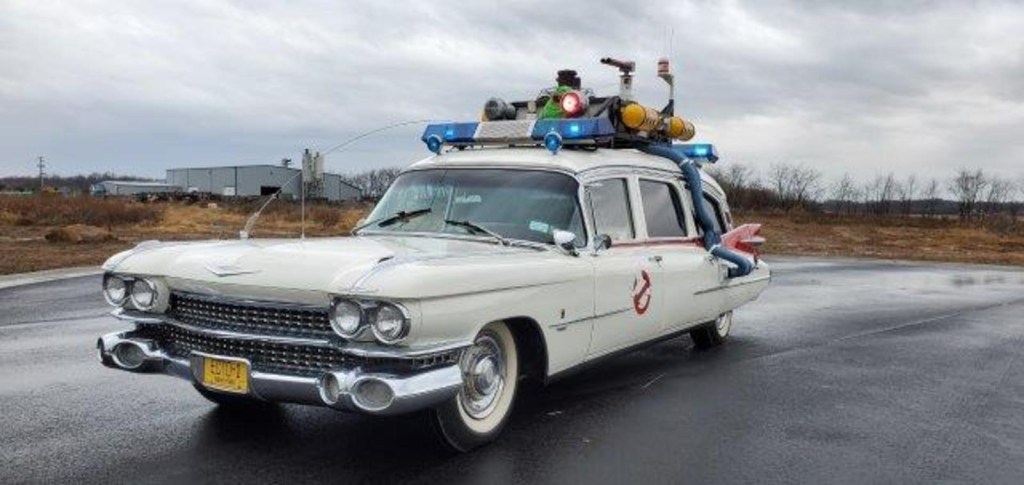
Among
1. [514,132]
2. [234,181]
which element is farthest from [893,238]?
[234,181]

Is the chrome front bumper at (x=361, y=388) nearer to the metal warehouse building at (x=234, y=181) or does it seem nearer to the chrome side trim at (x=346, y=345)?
the chrome side trim at (x=346, y=345)

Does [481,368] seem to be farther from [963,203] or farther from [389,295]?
[963,203]

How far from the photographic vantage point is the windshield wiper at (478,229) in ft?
19.4

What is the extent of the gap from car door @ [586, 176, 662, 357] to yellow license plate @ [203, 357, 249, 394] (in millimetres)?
2411

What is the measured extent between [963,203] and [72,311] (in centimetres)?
9616

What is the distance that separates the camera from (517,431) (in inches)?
226

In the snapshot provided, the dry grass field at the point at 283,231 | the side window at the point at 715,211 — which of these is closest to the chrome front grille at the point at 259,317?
the side window at the point at 715,211

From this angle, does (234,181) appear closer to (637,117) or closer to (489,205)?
(637,117)

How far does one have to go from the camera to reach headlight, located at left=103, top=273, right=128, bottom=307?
5309mm

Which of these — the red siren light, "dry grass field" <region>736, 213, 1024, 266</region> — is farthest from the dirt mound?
the red siren light

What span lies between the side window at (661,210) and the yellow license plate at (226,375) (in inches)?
142

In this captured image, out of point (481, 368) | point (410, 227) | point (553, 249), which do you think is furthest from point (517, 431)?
point (410, 227)

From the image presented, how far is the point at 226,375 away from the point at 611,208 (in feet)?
10.6

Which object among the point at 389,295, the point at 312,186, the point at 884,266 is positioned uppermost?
the point at 312,186
